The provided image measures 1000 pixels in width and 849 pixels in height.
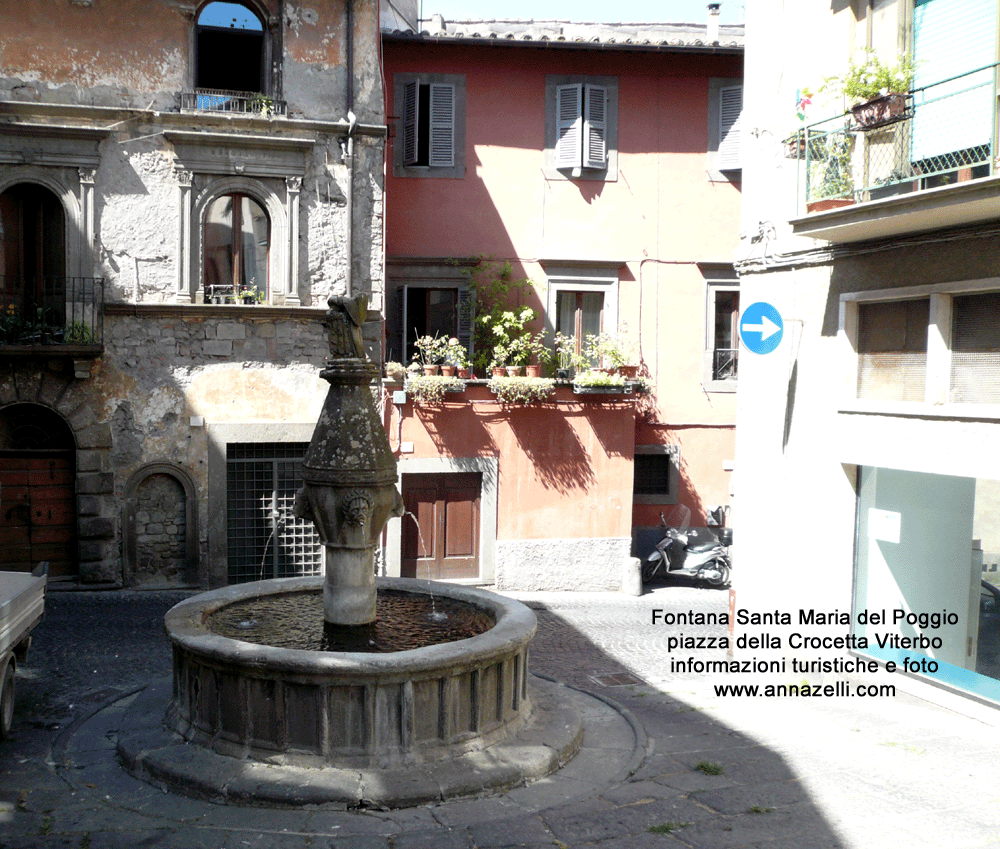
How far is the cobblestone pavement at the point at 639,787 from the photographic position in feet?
19.2

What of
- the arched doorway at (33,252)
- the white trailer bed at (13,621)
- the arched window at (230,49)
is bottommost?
the white trailer bed at (13,621)

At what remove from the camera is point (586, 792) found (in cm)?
656

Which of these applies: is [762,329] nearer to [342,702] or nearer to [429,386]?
[342,702]

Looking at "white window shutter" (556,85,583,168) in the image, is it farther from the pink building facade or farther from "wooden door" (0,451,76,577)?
"wooden door" (0,451,76,577)

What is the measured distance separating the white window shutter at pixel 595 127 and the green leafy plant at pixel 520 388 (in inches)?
159

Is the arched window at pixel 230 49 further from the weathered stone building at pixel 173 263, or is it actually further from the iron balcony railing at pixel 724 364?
the iron balcony railing at pixel 724 364

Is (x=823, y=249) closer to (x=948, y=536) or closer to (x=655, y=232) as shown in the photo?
(x=948, y=536)

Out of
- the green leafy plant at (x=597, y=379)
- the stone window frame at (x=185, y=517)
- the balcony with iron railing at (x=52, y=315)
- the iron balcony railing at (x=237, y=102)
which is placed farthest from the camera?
the green leafy plant at (x=597, y=379)

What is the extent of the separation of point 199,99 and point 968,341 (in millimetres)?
10978

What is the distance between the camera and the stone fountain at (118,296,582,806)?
6.43m

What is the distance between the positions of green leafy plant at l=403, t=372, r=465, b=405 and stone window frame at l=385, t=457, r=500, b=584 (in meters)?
0.94

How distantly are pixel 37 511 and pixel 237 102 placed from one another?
661 centimetres

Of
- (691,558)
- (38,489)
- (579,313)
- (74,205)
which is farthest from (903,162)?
(38,489)

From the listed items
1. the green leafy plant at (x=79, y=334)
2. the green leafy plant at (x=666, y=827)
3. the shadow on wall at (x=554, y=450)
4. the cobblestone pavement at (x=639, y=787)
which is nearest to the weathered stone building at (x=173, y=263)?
the green leafy plant at (x=79, y=334)
